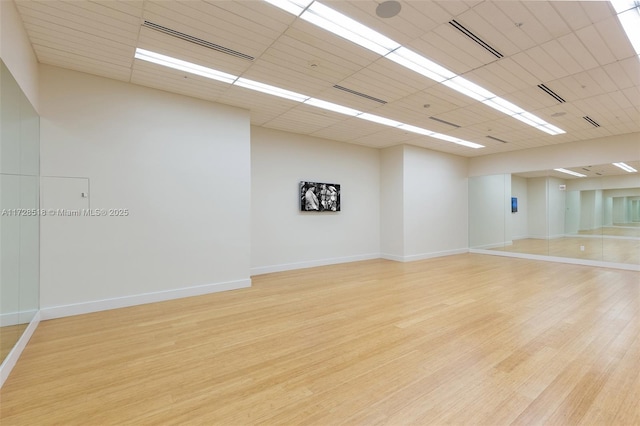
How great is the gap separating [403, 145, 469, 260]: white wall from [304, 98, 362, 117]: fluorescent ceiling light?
3.28 meters

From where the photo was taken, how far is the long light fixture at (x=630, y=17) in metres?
2.94

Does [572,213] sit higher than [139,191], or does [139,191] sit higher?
[139,191]

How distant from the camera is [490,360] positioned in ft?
9.46

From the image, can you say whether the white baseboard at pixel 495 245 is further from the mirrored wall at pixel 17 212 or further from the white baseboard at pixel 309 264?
the mirrored wall at pixel 17 212

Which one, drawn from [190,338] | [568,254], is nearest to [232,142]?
[190,338]

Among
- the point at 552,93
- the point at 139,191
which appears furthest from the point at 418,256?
the point at 139,191

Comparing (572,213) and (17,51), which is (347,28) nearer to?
(17,51)

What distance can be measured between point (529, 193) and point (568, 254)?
273cm

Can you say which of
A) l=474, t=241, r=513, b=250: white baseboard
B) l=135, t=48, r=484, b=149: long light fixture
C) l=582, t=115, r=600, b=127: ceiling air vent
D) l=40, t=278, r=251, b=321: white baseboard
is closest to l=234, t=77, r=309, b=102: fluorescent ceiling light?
l=135, t=48, r=484, b=149: long light fixture

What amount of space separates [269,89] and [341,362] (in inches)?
172

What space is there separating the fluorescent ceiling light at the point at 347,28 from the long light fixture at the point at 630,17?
2.21m

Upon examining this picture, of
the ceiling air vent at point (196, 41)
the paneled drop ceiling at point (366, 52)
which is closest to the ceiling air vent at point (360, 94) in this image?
the paneled drop ceiling at point (366, 52)

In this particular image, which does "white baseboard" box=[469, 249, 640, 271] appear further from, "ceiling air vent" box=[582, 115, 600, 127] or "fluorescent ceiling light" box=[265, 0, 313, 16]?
"fluorescent ceiling light" box=[265, 0, 313, 16]

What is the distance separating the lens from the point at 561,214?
9.30 metres
